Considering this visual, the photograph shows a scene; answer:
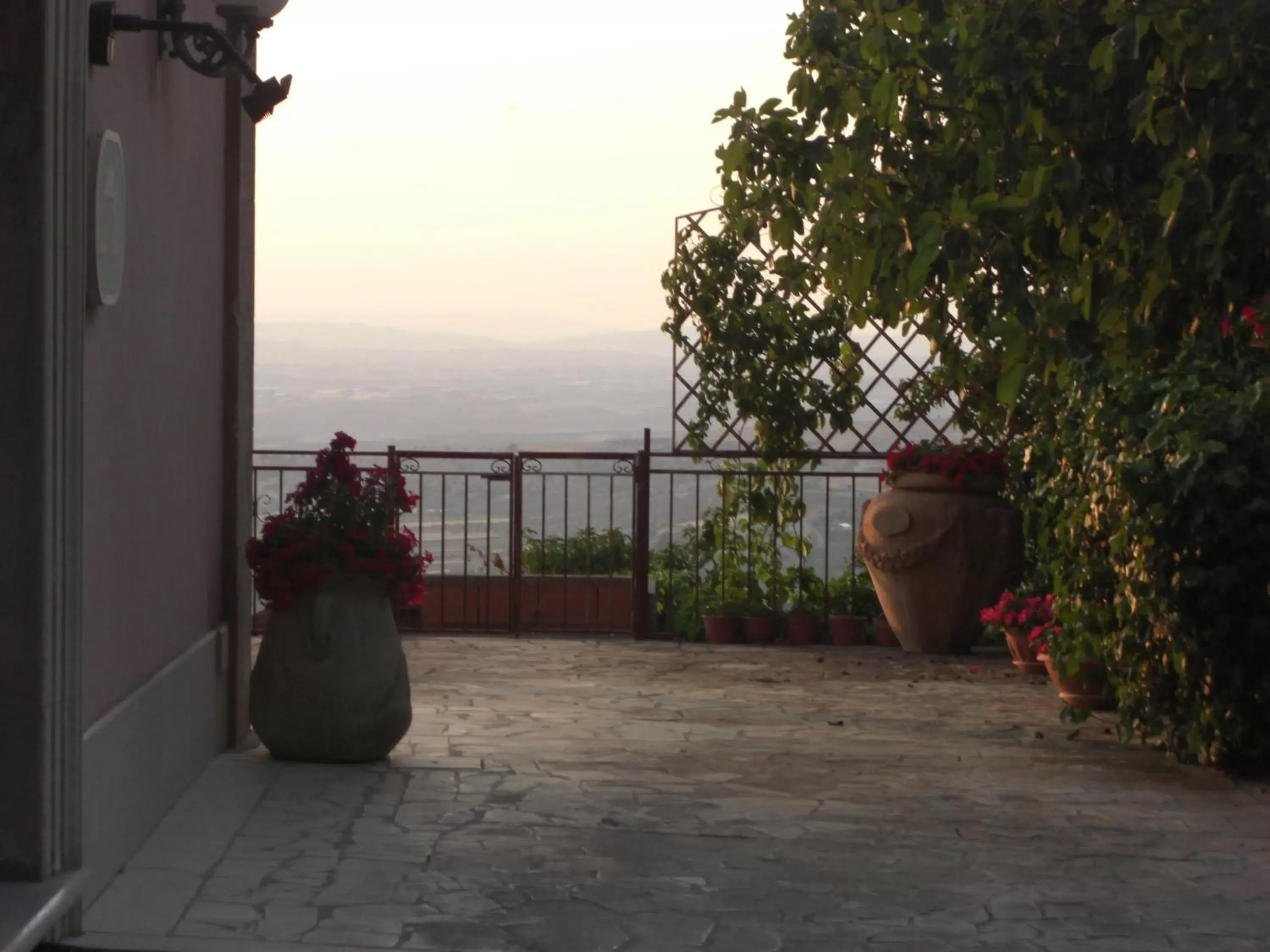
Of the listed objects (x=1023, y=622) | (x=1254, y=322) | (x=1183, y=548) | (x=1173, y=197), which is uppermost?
(x=1173, y=197)

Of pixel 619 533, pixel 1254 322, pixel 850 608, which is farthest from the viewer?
pixel 619 533

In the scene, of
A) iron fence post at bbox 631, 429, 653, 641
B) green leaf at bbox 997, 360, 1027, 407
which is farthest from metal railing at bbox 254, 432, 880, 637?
green leaf at bbox 997, 360, 1027, 407

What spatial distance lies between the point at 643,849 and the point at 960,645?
5.58 meters

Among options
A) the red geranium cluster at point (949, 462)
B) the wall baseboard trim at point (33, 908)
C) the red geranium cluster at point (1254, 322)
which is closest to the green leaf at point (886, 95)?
the red geranium cluster at point (1254, 322)

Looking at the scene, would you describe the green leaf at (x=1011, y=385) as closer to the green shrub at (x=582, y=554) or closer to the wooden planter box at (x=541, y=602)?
the wooden planter box at (x=541, y=602)

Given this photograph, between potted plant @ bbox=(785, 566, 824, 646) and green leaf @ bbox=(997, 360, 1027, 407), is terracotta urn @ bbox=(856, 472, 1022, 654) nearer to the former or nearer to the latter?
potted plant @ bbox=(785, 566, 824, 646)

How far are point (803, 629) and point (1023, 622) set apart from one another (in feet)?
9.54

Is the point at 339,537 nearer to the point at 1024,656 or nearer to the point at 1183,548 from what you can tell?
the point at 1183,548

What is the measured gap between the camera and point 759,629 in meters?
10.5

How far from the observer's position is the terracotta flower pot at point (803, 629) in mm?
10492

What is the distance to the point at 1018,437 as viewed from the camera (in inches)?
322

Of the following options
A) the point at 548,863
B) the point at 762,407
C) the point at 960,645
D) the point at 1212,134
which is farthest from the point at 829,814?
the point at 762,407

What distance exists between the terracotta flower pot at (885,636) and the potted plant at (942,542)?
0.37 meters

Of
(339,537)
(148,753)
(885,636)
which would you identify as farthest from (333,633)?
(885,636)
